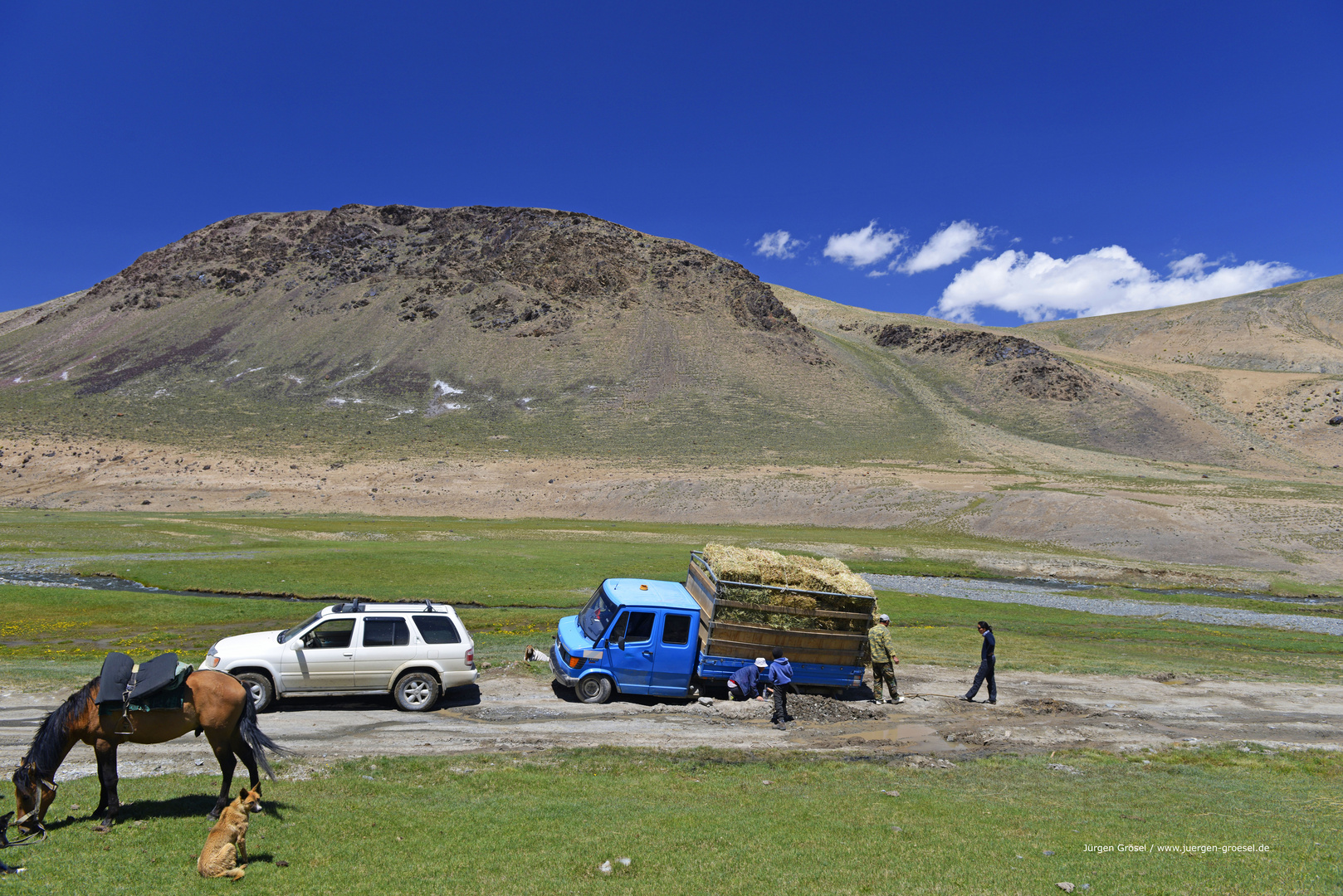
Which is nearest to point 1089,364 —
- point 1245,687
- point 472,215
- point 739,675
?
point 472,215

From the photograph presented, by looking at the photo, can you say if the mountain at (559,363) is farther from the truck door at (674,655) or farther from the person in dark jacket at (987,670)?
the truck door at (674,655)

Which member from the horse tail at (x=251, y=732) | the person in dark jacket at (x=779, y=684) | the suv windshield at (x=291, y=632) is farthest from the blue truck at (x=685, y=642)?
the horse tail at (x=251, y=732)

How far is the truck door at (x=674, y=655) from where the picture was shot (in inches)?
614

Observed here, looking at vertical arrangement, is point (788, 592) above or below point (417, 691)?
above

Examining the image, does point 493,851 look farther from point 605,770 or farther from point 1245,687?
point 1245,687

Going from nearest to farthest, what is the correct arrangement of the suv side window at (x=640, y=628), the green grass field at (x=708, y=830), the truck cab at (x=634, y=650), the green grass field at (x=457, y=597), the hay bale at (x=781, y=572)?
the green grass field at (x=708, y=830) → the truck cab at (x=634, y=650) → the suv side window at (x=640, y=628) → the hay bale at (x=781, y=572) → the green grass field at (x=457, y=597)

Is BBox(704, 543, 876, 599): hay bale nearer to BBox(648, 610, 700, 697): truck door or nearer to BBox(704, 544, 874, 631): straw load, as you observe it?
BBox(704, 544, 874, 631): straw load

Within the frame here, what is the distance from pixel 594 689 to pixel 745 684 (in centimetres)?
335

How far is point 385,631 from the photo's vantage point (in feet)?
47.0

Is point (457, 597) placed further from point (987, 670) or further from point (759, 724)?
point (987, 670)

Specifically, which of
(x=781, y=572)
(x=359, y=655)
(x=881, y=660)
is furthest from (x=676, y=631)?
(x=359, y=655)

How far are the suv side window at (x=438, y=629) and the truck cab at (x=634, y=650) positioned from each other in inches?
96.4

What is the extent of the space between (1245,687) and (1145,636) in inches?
360

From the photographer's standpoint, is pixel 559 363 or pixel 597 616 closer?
pixel 597 616
